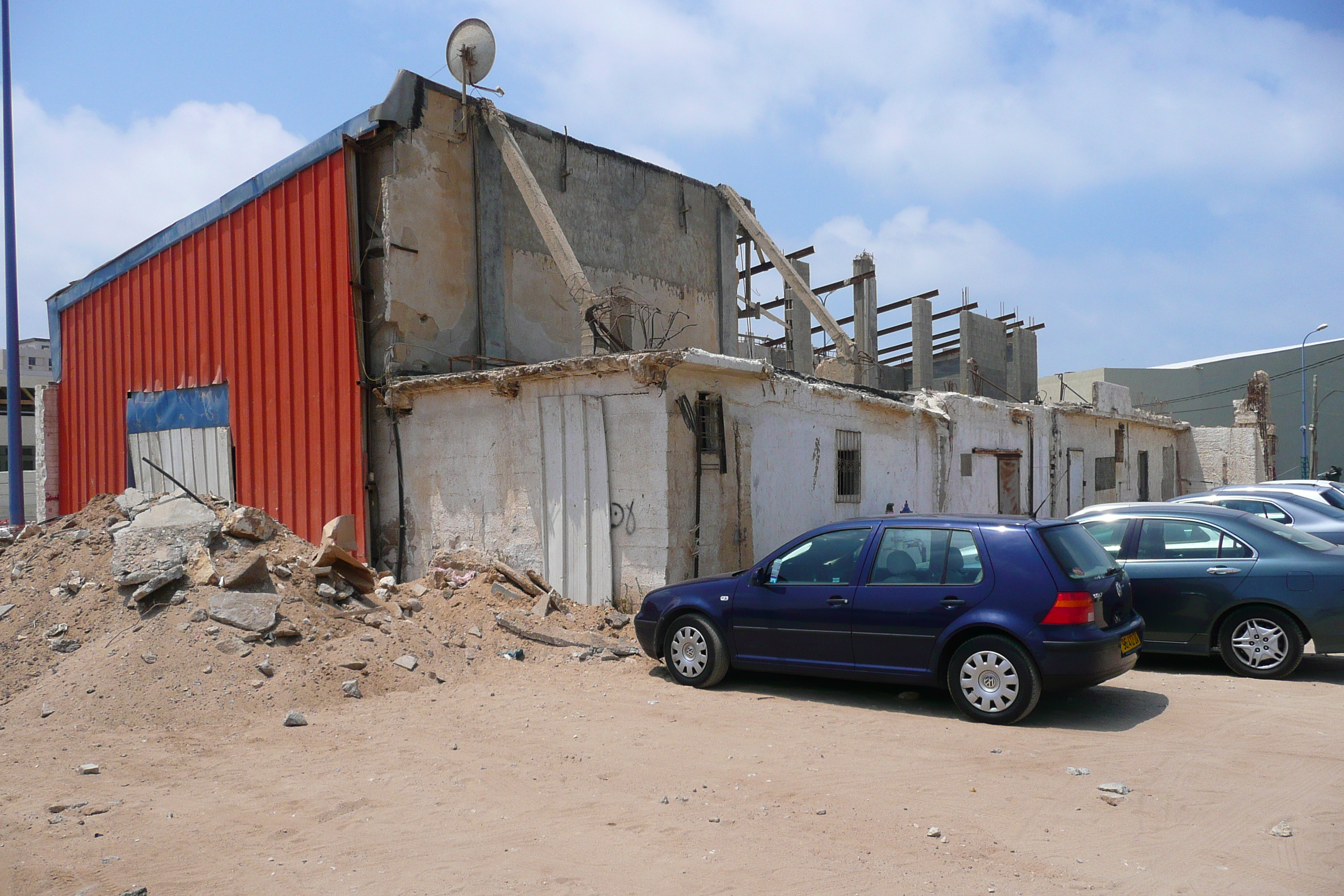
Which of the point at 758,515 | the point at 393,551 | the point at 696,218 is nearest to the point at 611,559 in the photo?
the point at 758,515

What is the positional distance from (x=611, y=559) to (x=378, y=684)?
328 cm

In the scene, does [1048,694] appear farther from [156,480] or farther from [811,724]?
[156,480]

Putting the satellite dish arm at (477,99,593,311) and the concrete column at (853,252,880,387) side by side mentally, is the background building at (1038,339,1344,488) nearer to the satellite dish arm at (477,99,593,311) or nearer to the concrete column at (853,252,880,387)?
the concrete column at (853,252,880,387)

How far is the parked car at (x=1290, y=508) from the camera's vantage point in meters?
11.1

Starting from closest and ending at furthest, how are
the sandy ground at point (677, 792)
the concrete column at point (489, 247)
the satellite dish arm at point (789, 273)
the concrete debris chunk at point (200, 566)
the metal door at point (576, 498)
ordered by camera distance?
the sandy ground at point (677, 792)
the concrete debris chunk at point (200, 566)
the metal door at point (576, 498)
the concrete column at point (489, 247)
the satellite dish arm at point (789, 273)

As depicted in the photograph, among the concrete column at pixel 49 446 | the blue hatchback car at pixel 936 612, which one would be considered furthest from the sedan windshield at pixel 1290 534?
the concrete column at pixel 49 446

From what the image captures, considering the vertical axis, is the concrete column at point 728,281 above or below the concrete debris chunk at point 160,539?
above

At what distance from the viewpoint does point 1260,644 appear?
24.5 feet

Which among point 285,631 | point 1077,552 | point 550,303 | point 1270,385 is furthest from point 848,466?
point 1270,385

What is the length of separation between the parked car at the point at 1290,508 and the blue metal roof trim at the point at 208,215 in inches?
458

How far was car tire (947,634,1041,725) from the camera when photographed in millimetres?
6055

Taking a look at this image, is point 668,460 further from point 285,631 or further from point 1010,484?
point 1010,484

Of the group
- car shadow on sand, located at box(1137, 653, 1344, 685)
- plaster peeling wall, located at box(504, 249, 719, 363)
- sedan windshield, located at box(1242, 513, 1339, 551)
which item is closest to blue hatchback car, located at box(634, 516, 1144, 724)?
car shadow on sand, located at box(1137, 653, 1344, 685)

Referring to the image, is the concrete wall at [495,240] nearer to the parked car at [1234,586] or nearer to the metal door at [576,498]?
the metal door at [576,498]
